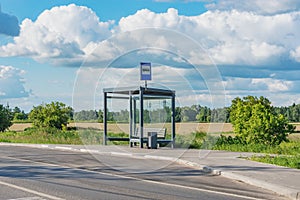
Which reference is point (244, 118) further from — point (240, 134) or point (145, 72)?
point (145, 72)

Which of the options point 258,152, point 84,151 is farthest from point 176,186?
point 84,151

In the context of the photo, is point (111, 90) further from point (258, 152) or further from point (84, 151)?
point (258, 152)

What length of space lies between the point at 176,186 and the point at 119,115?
17.4m

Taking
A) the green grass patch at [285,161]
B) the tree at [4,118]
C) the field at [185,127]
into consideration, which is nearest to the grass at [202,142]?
the green grass patch at [285,161]

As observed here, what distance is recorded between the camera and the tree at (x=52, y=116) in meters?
45.8

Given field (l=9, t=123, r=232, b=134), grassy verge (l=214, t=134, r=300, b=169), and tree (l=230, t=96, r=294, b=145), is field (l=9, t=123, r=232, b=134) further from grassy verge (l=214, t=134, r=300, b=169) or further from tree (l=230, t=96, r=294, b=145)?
grassy verge (l=214, t=134, r=300, b=169)

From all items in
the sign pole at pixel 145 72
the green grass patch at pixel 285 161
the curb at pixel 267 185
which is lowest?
the curb at pixel 267 185

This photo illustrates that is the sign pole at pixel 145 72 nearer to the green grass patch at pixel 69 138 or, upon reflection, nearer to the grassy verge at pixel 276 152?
the grassy verge at pixel 276 152

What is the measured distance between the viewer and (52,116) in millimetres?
46031

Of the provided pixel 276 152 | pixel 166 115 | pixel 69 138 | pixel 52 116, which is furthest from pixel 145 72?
pixel 52 116

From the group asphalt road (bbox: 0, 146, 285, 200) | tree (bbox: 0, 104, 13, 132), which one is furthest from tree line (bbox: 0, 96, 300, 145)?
tree (bbox: 0, 104, 13, 132)

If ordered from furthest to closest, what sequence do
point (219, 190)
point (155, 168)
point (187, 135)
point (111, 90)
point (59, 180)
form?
point (187, 135)
point (111, 90)
point (155, 168)
point (59, 180)
point (219, 190)

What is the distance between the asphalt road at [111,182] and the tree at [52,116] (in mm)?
28314

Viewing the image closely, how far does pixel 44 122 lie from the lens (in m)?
45.8
